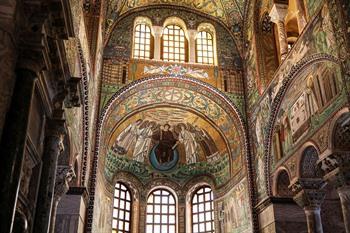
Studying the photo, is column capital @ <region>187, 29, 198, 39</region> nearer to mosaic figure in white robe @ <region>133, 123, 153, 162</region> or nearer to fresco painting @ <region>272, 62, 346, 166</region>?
mosaic figure in white robe @ <region>133, 123, 153, 162</region>

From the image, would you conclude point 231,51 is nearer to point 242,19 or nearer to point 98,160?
point 242,19

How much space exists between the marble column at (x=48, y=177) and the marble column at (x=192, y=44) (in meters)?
10.5

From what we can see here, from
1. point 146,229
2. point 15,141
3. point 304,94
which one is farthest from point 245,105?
point 15,141

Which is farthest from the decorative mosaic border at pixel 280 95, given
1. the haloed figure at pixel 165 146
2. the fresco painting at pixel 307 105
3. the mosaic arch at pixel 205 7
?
the haloed figure at pixel 165 146

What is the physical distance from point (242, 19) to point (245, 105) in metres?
3.78

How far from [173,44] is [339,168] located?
10016 mm

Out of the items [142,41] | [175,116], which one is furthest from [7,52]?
[175,116]

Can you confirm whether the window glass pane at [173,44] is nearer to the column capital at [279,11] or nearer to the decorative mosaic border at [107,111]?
the decorative mosaic border at [107,111]

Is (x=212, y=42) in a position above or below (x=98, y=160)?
above

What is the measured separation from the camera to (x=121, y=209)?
62.8ft

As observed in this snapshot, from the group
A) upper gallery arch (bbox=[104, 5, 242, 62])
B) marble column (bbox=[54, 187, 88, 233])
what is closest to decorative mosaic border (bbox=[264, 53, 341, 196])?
upper gallery arch (bbox=[104, 5, 242, 62])

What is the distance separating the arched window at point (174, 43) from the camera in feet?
57.8

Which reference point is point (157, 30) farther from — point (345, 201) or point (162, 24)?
point (345, 201)

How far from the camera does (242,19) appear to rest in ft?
58.0
